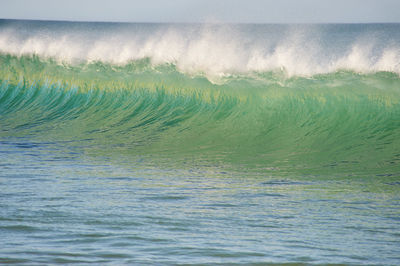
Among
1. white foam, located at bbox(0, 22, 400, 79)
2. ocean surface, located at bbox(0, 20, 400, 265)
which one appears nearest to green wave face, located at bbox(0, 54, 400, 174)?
ocean surface, located at bbox(0, 20, 400, 265)

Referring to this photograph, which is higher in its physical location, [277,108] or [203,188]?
[277,108]

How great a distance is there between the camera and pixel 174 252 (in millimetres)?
4184

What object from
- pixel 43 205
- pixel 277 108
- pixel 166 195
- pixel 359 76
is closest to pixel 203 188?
pixel 166 195

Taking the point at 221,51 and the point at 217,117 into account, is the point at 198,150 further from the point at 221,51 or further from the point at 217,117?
the point at 221,51

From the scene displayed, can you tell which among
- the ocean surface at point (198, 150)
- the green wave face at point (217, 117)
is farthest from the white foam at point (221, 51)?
the green wave face at point (217, 117)

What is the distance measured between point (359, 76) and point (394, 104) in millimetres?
1490

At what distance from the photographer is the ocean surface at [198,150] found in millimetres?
4434

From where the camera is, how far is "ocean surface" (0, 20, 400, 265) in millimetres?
4434

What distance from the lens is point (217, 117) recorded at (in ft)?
37.5

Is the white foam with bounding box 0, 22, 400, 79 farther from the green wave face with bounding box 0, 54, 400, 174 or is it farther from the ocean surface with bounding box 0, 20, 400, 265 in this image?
the green wave face with bounding box 0, 54, 400, 174

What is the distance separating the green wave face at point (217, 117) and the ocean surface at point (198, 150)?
0.04 m

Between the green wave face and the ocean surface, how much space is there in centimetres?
4

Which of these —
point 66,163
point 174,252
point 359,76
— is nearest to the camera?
point 174,252

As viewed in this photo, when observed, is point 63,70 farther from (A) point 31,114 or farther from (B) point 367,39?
(B) point 367,39
